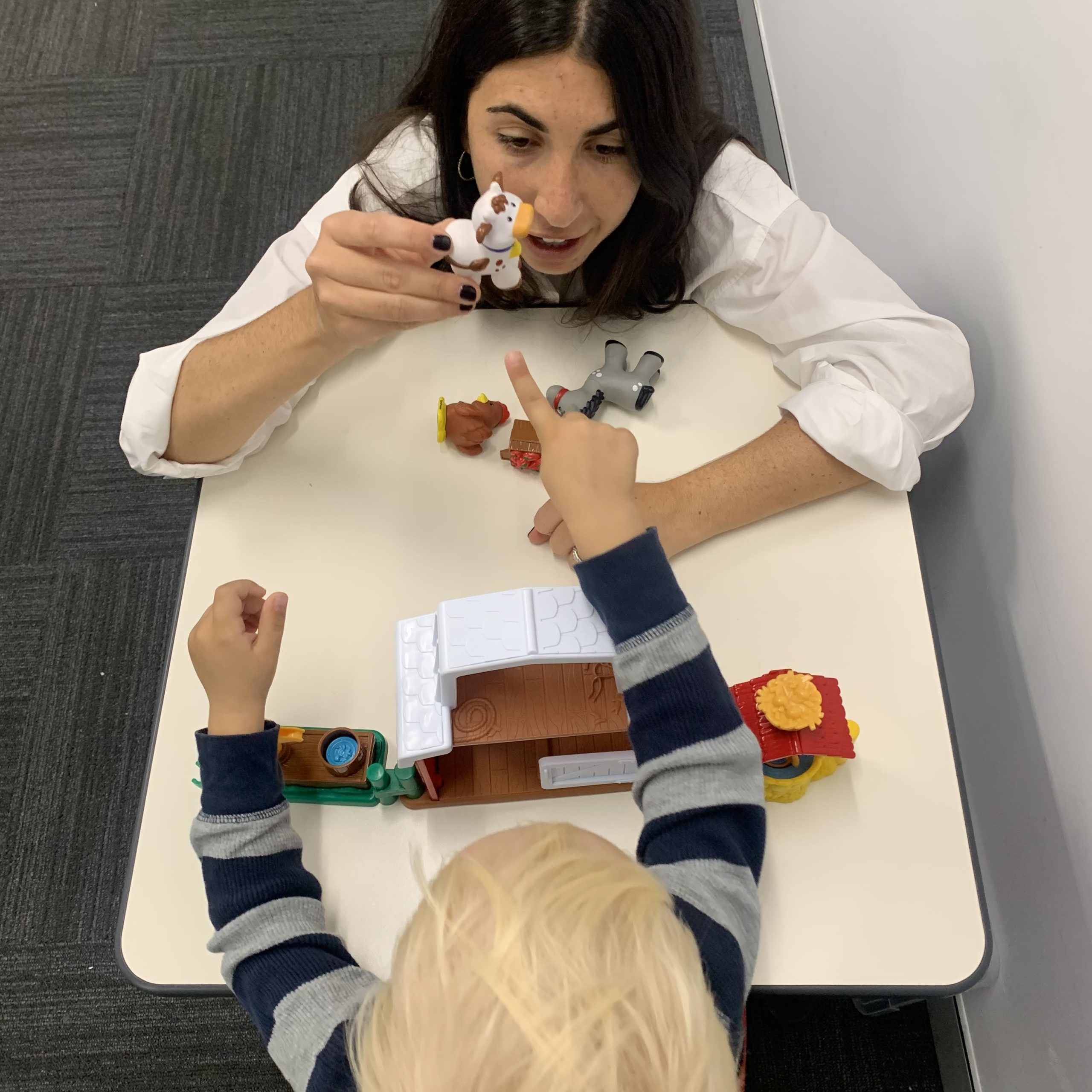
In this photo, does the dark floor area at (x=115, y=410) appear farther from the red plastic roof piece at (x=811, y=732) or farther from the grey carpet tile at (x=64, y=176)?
the red plastic roof piece at (x=811, y=732)

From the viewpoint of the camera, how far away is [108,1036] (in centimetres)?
116

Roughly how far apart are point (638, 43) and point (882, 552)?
49 cm

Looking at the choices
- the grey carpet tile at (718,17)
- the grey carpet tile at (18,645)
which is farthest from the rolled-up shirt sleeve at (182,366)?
the grey carpet tile at (718,17)

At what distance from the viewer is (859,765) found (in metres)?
0.69

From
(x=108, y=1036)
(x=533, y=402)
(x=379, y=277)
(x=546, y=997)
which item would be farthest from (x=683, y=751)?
(x=108, y=1036)

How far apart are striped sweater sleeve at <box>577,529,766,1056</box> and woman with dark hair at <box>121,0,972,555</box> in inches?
5.5

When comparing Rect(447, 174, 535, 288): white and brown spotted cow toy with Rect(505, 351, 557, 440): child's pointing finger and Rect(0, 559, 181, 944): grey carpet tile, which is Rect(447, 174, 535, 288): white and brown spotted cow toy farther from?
Rect(0, 559, 181, 944): grey carpet tile

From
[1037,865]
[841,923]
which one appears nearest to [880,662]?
[841,923]

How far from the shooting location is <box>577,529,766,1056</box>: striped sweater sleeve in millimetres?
584

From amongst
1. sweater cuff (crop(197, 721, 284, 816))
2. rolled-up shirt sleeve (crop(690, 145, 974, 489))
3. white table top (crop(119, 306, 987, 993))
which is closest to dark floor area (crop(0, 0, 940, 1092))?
rolled-up shirt sleeve (crop(690, 145, 974, 489))

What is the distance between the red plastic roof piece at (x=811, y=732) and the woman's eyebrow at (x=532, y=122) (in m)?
0.47

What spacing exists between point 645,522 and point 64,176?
164cm

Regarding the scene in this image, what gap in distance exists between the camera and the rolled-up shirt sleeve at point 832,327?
786 mm

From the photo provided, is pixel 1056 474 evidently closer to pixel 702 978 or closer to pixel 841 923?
pixel 841 923
